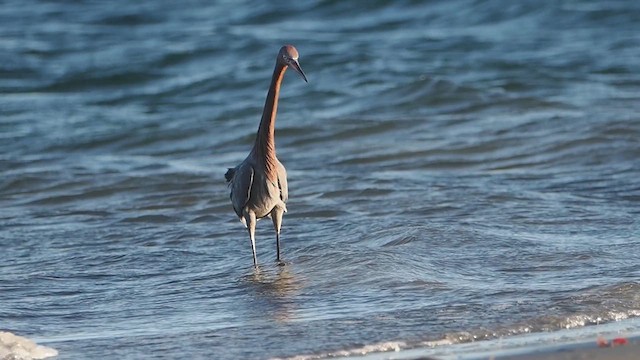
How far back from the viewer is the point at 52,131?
1323 centimetres

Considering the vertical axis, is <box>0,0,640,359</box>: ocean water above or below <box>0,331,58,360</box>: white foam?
below

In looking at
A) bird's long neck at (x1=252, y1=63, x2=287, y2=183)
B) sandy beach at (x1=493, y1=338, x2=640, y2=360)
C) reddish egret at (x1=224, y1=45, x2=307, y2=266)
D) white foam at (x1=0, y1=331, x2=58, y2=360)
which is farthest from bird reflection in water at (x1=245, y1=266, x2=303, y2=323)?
sandy beach at (x1=493, y1=338, x2=640, y2=360)

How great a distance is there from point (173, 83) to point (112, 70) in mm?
1109

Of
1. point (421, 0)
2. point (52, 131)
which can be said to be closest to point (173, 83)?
point (52, 131)

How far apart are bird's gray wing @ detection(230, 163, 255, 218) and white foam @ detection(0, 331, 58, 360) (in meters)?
2.37

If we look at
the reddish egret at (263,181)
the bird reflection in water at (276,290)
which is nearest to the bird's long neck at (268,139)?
the reddish egret at (263,181)

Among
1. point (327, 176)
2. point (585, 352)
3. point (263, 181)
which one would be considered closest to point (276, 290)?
point (263, 181)

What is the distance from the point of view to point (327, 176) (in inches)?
412

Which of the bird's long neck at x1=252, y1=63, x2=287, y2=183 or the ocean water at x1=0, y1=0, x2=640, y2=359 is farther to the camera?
the bird's long neck at x1=252, y1=63, x2=287, y2=183

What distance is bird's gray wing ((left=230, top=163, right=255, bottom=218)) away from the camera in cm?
779

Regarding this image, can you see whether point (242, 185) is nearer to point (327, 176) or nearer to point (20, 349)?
point (20, 349)

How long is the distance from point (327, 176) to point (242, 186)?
8.93ft

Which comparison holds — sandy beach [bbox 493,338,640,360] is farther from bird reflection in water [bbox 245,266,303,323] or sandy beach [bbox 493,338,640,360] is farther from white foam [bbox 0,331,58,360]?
white foam [bbox 0,331,58,360]

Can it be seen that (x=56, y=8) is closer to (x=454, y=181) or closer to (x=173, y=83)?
(x=173, y=83)
